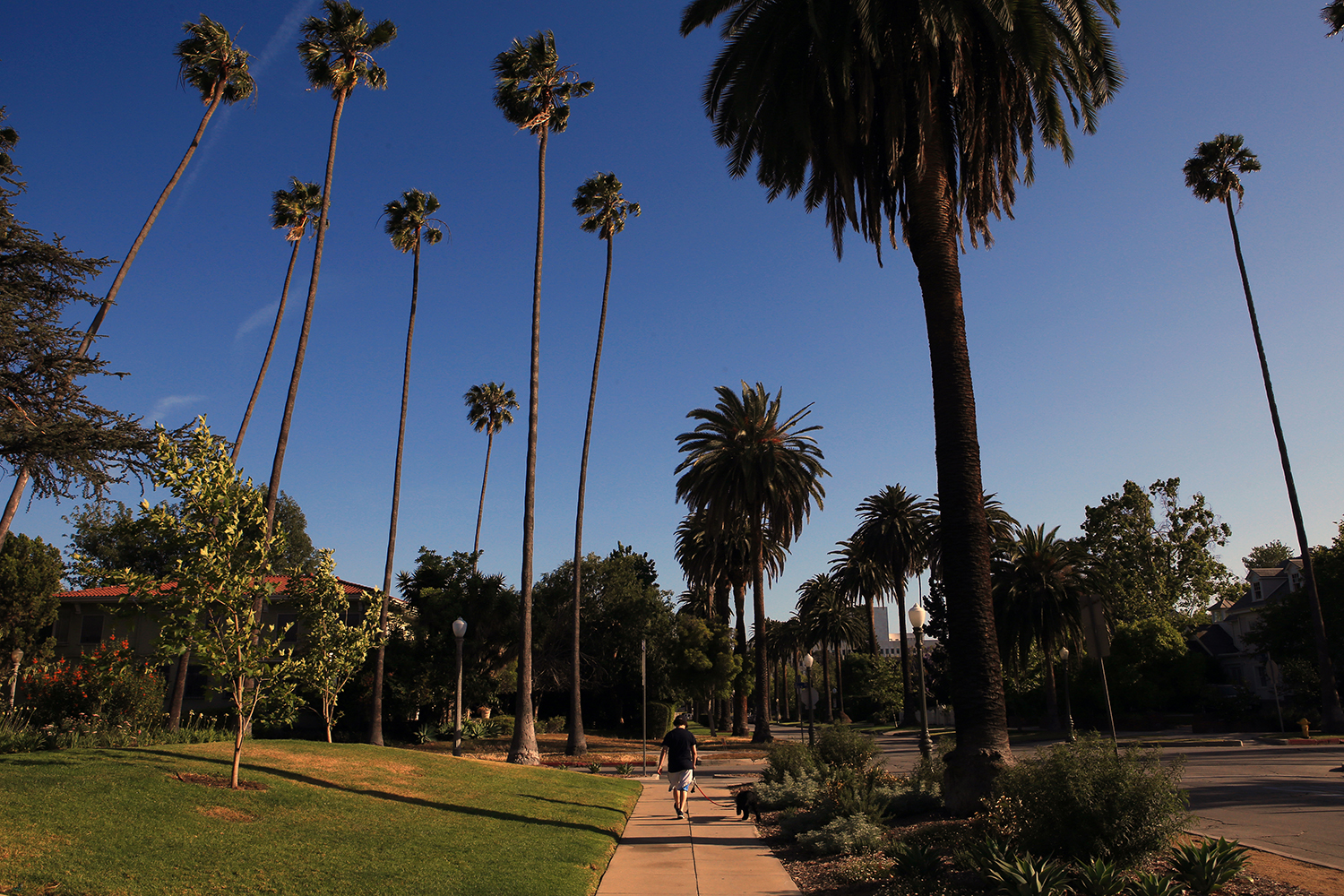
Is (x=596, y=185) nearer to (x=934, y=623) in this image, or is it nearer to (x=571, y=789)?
(x=571, y=789)

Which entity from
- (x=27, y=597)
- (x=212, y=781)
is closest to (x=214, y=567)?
(x=212, y=781)

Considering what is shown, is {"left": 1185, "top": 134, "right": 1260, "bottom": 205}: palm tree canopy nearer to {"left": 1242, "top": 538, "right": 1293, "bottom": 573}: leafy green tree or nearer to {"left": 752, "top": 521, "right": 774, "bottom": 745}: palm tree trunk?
{"left": 752, "top": 521, "right": 774, "bottom": 745}: palm tree trunk

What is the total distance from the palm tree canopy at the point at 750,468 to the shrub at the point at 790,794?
24.6 m

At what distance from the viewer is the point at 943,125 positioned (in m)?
15.0

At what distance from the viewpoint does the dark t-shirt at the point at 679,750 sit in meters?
14.9

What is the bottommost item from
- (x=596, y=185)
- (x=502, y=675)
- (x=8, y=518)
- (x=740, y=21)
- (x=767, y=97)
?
(x=502, y=675)

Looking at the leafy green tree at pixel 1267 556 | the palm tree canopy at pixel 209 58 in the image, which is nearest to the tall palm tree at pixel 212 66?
the palm tree canopy at pixel 209 58

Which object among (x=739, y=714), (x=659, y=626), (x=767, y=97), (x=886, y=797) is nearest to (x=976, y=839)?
(x=886, y=797)

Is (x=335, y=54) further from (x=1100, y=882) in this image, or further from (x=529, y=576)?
(x=1100, y=882)

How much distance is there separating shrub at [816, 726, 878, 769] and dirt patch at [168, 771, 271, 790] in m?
10.5

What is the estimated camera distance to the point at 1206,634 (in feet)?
201

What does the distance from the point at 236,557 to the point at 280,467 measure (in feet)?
44.6

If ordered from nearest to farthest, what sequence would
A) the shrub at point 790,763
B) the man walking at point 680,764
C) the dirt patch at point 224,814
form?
the dirt patch at point 224,814
the man walking at point 680,764
the shrub at point 790,763

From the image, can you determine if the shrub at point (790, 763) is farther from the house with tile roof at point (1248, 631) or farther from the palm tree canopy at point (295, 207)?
the house with tile roof at point (1248, 631)
